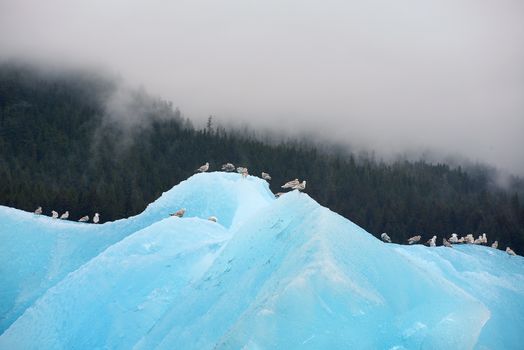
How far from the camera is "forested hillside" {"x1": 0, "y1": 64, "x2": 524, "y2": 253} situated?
58.7 metres

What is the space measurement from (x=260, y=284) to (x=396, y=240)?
53544mm

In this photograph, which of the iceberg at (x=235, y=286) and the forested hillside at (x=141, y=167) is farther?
the forested hillside at (x=141, y=167)

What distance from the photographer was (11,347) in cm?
1093

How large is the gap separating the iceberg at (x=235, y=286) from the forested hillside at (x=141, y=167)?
38.6 metres

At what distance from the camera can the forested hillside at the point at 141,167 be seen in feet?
193

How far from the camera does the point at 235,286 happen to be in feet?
29.7

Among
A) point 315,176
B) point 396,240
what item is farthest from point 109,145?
point 396,240

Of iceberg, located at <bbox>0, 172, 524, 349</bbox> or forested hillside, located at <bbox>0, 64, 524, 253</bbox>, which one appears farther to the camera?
forested hillside, located at <bbox>0, 64, 524, 253</bbox>

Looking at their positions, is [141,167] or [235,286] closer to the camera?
[235,286]

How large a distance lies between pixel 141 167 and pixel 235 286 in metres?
74.1

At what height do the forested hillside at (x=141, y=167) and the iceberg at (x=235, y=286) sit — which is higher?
the iceberg at (x=235, y=286)

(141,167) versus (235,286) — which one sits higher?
(235,286)

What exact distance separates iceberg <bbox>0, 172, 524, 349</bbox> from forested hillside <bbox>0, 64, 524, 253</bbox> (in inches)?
1520

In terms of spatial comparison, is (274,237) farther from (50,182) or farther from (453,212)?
(50,182)
